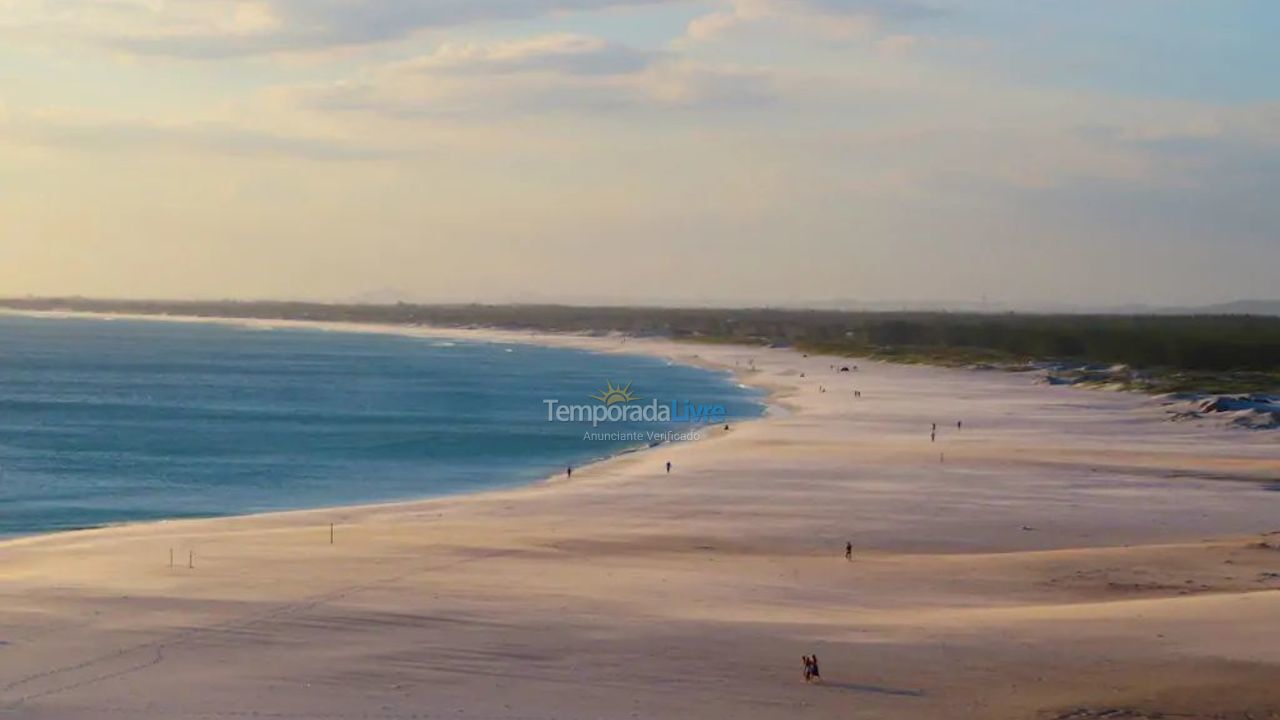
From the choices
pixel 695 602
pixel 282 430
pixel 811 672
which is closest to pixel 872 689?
pixel 811 672

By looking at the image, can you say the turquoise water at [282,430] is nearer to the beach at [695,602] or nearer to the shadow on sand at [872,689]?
the beach at [695,602]

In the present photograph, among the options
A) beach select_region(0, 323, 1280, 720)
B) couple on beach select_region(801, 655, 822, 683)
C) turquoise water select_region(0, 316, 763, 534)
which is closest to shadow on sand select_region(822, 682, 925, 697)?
beach select_region(0, 323, 1280, 720)

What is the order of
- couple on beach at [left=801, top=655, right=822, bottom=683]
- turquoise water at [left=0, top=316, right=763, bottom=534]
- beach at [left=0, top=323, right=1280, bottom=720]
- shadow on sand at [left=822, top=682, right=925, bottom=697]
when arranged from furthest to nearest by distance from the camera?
turquoise water at [left=0, top=316, right=763, bottom=534]
couple on beach at [left=801, top=655, right=822, bottom=683]
shadow on sand at [left=822, top=682, right=925, bottom=697]
beach at [left=0, top=323, right=1280, bottom=720]

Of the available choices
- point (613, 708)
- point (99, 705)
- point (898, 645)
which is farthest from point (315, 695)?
point (898, 645)

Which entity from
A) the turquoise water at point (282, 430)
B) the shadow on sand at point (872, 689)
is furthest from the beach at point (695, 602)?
the turquoise water at point (282, 430)

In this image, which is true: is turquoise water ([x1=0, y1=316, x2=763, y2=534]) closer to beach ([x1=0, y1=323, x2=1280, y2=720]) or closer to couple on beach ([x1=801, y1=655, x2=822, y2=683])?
beach ([x1=0, y1=323, x2=1280, y2=720])

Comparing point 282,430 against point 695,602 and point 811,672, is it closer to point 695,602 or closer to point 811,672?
point 695,602

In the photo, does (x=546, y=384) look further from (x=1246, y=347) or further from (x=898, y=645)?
(x=898, y=645)
